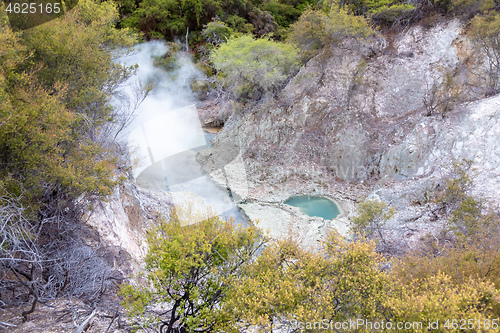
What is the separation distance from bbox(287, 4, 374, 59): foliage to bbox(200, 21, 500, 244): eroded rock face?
0.85 metres

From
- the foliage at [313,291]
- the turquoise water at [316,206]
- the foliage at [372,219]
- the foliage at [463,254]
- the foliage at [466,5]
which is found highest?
the foliage at [466,5]

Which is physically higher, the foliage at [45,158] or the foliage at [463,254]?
the foliage at [45,158]

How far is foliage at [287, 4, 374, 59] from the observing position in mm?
18844

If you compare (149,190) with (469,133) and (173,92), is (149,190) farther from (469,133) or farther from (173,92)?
(469,133)

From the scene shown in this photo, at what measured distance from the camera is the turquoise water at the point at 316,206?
1552 centimetres

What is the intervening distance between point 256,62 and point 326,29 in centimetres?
519

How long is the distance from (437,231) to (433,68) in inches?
475

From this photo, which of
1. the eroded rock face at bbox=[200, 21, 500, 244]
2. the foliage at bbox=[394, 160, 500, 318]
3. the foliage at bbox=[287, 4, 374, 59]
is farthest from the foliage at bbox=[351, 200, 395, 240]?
the foliage at bbox=[287, 4, 374, 59]

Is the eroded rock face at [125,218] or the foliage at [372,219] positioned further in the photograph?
the foliage at [372,219]

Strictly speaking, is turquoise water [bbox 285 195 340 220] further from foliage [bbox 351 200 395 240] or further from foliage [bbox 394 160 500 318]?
foliage [bbox 394 160 500 318]

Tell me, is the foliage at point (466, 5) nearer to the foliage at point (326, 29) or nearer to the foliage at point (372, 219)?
the foliage at point (326, 29)

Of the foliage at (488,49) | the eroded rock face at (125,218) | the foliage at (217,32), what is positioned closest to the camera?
the eroded rock face at (125,218)

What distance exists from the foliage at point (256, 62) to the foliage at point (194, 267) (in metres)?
16.3

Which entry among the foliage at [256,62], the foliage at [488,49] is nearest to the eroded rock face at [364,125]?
the foliage at [488,49]
